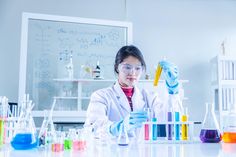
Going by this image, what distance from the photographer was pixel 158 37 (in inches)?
121

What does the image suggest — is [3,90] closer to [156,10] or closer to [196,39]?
[156,10]

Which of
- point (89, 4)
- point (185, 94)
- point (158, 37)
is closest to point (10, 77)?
point (89, 4)

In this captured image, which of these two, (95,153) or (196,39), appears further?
(196,39)

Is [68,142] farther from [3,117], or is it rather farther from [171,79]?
[171,79]

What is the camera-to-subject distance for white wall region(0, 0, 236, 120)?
2.85 m

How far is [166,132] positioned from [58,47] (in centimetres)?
198

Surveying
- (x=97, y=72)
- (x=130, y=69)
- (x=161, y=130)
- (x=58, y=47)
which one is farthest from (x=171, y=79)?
(x=58, y=47)

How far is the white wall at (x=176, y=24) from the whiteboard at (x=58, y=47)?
13 centimetres

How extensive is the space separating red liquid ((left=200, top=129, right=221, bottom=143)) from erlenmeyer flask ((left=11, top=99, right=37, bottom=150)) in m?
0.63

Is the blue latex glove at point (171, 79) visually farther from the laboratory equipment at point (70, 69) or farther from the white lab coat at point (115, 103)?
the laboratory equipment at point (70, 69)

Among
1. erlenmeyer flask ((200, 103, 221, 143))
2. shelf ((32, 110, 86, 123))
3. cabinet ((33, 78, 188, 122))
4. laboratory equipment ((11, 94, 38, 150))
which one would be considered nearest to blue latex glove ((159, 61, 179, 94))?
erlenmeyer flask ((200, 103, 221, 143))

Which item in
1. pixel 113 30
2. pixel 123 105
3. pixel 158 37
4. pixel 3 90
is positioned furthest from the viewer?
pixel 158 37

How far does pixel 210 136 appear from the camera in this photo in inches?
39.8

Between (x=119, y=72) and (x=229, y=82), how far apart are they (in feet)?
5.37
